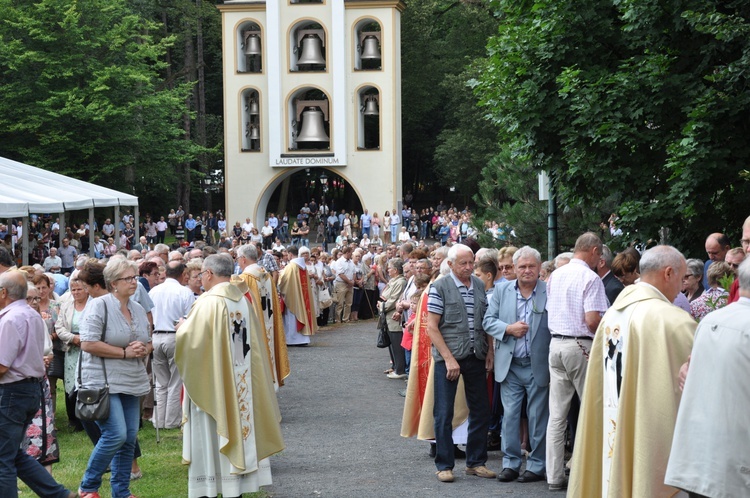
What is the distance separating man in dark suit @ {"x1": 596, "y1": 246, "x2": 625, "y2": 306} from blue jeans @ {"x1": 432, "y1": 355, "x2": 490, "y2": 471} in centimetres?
118

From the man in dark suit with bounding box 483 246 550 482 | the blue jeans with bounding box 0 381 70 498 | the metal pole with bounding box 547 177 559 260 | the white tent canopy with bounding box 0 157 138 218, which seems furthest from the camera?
the white tent canopy with bounding box 0 157 138 218

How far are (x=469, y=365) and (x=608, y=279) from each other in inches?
53.7

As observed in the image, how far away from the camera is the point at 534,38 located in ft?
41.0

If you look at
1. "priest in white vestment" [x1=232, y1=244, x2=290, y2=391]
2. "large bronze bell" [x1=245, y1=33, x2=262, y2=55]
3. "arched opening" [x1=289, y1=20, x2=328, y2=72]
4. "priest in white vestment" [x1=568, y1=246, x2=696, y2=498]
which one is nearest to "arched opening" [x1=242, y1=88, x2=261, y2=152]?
"large bronze bell" [x1=245, y1=33, x2=262, y2=55]

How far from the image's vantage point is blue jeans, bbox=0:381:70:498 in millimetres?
7164

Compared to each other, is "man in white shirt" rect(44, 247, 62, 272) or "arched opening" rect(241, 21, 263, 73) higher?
"arched opening" rect(241, 21, 263, 73)

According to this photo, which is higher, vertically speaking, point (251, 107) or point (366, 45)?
point (366, 45)

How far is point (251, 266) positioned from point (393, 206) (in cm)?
3872

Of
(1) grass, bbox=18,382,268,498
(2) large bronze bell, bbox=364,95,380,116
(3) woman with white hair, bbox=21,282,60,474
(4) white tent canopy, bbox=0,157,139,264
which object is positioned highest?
(2) large bronze bell, bbox=364,95,380,116

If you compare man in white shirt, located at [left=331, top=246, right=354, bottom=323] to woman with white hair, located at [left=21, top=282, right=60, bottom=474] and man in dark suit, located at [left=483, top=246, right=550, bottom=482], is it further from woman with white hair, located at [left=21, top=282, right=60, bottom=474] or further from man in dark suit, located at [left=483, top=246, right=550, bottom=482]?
woman with white hair, located at [left=21, top=282, right=60, bottom=474]

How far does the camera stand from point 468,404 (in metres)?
9.31

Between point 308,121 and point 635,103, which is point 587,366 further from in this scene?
point 308,121

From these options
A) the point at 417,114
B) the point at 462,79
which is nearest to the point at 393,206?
the point at 462,79

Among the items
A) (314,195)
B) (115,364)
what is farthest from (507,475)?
(314,195)
